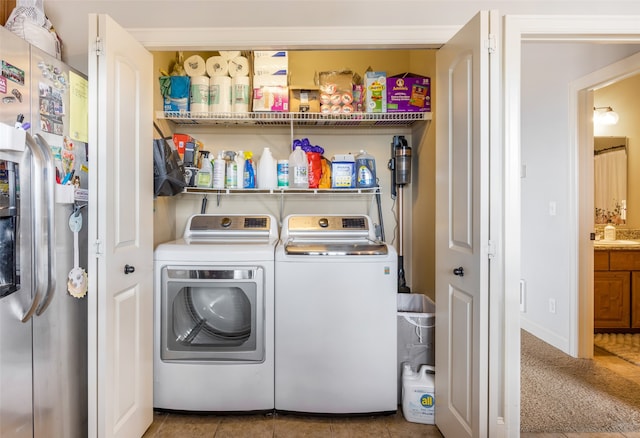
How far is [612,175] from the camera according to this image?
158 inches

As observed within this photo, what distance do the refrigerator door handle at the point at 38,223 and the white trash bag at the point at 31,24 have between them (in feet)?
2.11

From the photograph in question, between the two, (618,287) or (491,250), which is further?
(618,287)

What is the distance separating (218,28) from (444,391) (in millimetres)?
2099

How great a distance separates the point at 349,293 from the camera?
6.85 feet

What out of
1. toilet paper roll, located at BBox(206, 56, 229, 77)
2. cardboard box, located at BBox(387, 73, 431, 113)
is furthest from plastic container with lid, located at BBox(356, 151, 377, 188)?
toilet paper roll, located at BBox(206, 56, 229, 77)

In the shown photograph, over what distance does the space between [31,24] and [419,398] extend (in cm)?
250

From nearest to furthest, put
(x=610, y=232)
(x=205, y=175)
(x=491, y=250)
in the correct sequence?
(x=491, y=250), (x=205, y=175), (x=610, y=232)

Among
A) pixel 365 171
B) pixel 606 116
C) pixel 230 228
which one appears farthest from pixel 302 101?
pixel 606 116

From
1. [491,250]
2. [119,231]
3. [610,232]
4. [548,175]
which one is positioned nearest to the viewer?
[491,250]

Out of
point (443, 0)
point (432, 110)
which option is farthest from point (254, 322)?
point (443, 0)

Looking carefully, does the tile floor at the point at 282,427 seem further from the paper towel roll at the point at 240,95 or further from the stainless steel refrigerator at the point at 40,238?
the paper towel roll at the point at 240,95

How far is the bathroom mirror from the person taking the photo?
3.98m

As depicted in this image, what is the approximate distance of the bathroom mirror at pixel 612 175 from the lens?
13.1ft

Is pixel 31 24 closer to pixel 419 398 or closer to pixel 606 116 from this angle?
pixel 419 398
